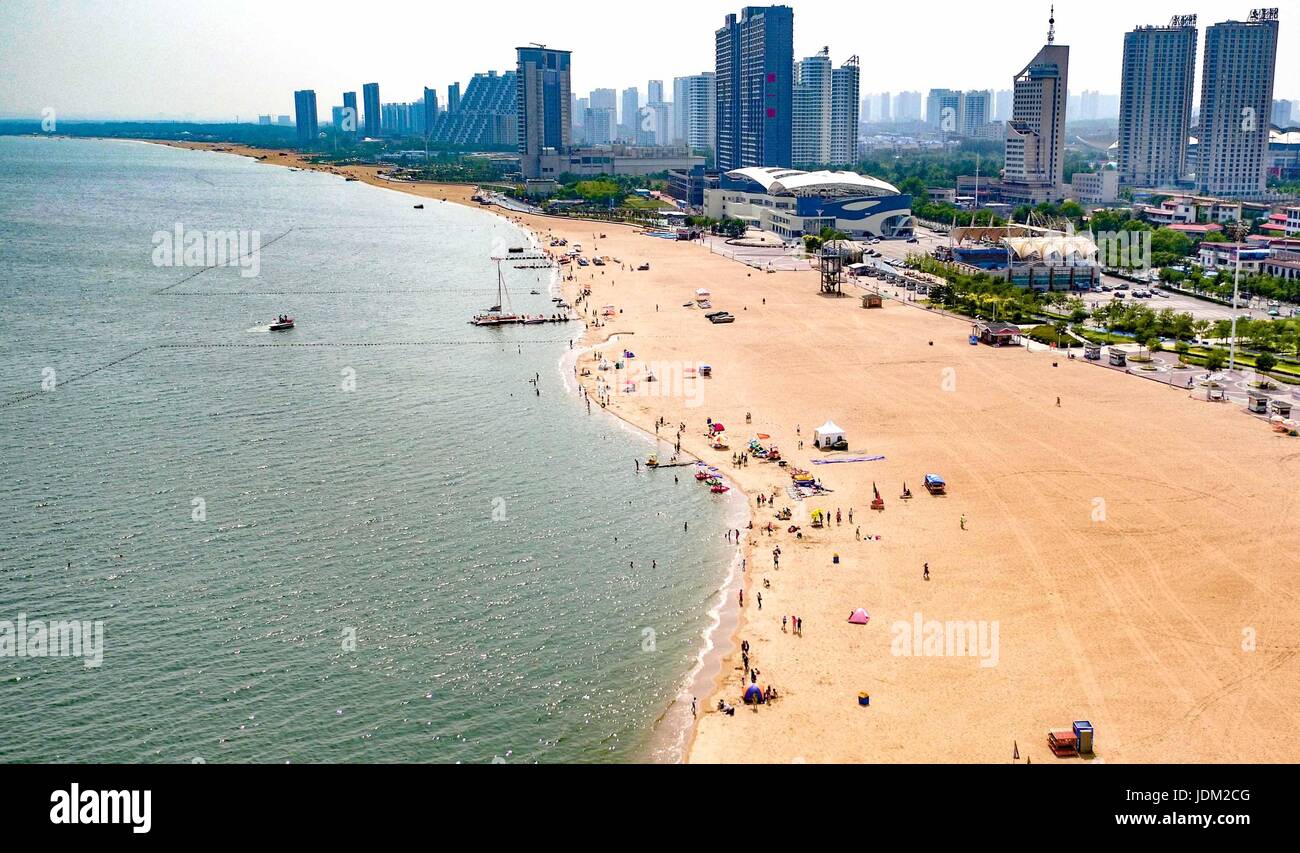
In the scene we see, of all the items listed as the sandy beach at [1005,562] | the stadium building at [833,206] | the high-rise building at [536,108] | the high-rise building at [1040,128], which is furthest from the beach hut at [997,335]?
the high-rise building at [536,108]

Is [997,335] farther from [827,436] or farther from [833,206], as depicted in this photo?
[833,206]

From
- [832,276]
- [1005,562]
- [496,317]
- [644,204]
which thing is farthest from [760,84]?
[1005,562]

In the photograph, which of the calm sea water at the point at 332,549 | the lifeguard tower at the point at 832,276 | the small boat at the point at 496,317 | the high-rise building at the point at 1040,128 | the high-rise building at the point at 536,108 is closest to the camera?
the calm sea water at the point at 332,549

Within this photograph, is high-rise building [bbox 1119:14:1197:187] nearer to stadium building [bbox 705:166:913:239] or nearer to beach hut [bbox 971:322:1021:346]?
stadium building [bbox 705:166:913:239]

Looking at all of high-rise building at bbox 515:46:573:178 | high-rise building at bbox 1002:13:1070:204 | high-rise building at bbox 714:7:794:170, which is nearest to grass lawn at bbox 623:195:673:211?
high-rise building at bbox 714:7:794:170

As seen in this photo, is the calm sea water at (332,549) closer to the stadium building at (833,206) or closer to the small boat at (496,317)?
the small boat at (496,317)

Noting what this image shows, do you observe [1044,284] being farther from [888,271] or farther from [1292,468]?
[1292,468]
